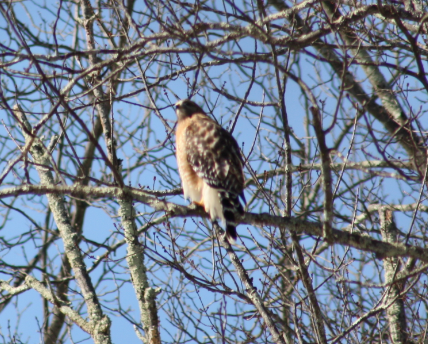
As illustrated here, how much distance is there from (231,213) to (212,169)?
0.57 metres

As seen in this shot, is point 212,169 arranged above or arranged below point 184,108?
below

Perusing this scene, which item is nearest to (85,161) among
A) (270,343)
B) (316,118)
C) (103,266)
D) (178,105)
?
(103,266)

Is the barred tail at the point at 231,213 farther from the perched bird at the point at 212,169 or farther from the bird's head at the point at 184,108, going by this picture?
the bird's head at the point at 184,108

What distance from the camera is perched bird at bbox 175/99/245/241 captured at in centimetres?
370

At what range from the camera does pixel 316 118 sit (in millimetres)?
2342

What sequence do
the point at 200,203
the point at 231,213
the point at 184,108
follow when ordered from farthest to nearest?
1. the point at 184,108
2. the point at 200,203
3. the point at 231,213

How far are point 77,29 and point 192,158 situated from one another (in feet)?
17.1

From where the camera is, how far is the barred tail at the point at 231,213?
353cm

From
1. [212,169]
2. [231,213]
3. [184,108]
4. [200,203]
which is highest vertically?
[184,108]

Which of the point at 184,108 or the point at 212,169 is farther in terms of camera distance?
the point at 184,108

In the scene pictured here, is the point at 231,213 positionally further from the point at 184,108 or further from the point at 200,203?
the point at 184,108

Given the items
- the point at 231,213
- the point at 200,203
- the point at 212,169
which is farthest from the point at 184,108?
the point at 231,213

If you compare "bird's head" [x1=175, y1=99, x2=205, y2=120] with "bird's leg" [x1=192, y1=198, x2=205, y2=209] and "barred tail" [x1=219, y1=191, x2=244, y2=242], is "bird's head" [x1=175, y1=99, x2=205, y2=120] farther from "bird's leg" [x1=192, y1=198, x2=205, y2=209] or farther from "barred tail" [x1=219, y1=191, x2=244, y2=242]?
"barred tail" [x1=219, y1=191, x2=244, y2=242]

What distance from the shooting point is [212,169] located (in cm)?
402
